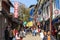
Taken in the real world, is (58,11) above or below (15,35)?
above

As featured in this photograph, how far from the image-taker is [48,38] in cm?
1772

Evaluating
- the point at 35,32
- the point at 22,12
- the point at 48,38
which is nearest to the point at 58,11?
the point at 35,32

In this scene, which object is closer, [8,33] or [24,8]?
[8,33]

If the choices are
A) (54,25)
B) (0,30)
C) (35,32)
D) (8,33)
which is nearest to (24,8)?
(35,32)

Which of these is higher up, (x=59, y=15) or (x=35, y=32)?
(x=59, y=15)

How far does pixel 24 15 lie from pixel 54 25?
188 feet

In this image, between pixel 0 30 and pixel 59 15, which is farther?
pixel 59 15

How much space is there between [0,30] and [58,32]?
23.8 feet

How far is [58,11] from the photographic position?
32.4 metres

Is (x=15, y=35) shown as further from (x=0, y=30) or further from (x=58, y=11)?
(x=58, y=11)

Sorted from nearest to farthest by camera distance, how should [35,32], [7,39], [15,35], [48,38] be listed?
[48,38], [7,39], [15,35], [35,32]

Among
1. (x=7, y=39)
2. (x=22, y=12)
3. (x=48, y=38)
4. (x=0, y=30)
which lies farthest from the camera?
(x=22, y=12)

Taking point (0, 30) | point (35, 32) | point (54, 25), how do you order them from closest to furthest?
point (0, 30)
point (54, 25)
point (35, 32)

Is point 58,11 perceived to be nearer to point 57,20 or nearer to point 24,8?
point 57,20
